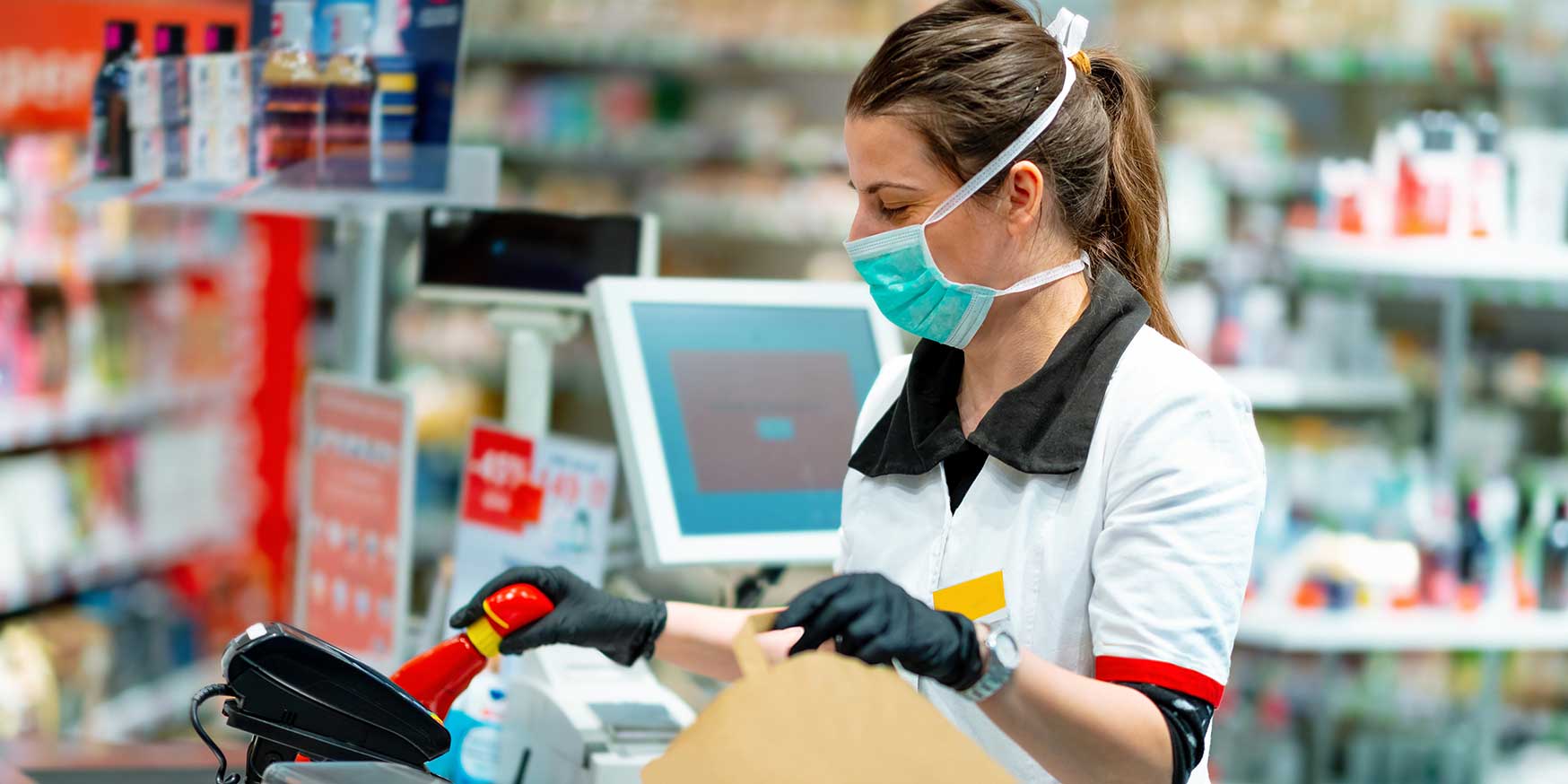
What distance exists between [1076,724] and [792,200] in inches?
189

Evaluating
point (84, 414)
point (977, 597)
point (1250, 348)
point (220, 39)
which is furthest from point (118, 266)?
point (977, 597)

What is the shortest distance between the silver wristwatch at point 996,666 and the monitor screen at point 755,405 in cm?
78

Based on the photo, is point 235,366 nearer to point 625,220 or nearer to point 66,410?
point 66,410

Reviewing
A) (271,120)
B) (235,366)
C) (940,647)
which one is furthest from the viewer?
(235,366)

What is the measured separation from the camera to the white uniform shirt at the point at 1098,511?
1.29 meters

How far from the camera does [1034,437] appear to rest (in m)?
1.44

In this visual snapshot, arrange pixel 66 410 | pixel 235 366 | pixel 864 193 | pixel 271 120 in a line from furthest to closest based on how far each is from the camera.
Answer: pixel 235 366, pixel 66 410, pixel 271 120, pixel 864 193

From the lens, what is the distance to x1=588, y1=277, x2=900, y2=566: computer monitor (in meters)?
1.92

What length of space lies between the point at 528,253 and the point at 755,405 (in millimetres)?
448

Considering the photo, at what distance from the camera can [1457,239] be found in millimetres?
4152

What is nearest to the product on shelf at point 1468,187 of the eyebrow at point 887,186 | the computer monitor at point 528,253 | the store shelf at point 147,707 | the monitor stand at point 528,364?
the computer monitor at point 528,253

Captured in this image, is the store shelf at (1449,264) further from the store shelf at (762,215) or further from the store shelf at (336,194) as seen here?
the store shelf at (336,194)

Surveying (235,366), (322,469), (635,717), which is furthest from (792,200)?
(635,717)

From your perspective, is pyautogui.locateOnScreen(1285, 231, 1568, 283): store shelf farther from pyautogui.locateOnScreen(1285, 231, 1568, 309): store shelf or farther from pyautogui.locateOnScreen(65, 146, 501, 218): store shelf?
pyautogui.locateOnScreen(65, 146, 501, 218): store shelf
